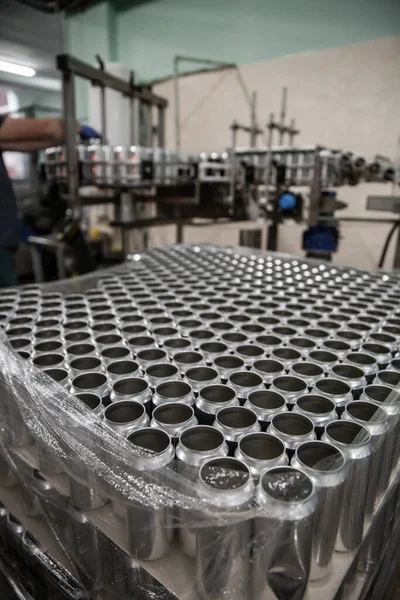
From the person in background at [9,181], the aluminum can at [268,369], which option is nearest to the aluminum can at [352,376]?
the aluminum can at [268,369]

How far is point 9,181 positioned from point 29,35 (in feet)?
11.2

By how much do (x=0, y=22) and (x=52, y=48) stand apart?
946 mm

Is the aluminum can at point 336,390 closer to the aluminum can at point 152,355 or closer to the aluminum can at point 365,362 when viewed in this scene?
the aluminum can at point 365,362

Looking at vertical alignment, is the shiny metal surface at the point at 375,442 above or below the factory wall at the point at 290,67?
below

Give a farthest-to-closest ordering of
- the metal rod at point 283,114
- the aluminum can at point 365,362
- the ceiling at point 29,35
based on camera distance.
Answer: the ceiling at point 29,35 → the metal rod at point 283,114 → the aluminum can at point 365,362

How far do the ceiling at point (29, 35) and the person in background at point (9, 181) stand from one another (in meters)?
2.58

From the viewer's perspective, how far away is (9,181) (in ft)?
6.89

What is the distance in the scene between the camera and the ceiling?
4.14 metres

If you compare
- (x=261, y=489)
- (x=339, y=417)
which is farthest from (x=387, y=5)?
(x=261, y=489)

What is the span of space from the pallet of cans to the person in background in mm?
1126

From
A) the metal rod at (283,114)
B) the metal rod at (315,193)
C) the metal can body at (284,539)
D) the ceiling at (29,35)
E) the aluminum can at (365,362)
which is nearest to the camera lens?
the metal can body at (284,539)

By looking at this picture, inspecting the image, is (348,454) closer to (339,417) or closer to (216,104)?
(339,417)

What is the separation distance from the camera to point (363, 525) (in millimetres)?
617

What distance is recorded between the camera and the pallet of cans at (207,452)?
0.50 meters
